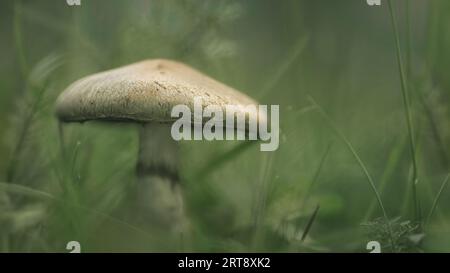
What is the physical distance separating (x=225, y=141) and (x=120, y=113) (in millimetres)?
682

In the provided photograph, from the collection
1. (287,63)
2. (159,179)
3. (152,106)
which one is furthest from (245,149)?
(287,63)

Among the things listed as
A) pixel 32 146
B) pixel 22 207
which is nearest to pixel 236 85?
pixel 32 146

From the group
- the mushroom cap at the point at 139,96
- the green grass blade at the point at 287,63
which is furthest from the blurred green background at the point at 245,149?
the mushroom cap at the point at 139,96

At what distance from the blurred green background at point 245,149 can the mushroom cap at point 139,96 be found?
0.12 metres

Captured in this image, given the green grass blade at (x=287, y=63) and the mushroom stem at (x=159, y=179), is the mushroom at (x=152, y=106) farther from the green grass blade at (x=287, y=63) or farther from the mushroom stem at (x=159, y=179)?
the green grass blade at (x=287, y=63)

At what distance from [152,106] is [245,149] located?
37cm

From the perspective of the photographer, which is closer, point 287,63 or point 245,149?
point 245,149

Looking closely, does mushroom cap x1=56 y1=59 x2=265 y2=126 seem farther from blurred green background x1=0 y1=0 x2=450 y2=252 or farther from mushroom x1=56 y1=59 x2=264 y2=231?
blurred green background x1=0 y1=0 x2=450 y2=252

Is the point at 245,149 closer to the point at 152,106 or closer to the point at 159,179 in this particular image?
the point at 159,179

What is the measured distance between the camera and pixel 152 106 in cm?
114

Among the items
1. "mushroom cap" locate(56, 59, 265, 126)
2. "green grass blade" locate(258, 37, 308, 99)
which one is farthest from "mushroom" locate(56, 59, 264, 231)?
"green grass blade" locate(258, 37, 308, 99)

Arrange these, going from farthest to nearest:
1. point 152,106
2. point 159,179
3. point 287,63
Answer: point 287,63
point 159,179
point 152,106

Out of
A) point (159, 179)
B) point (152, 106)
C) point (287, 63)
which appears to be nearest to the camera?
point (152, 106)
